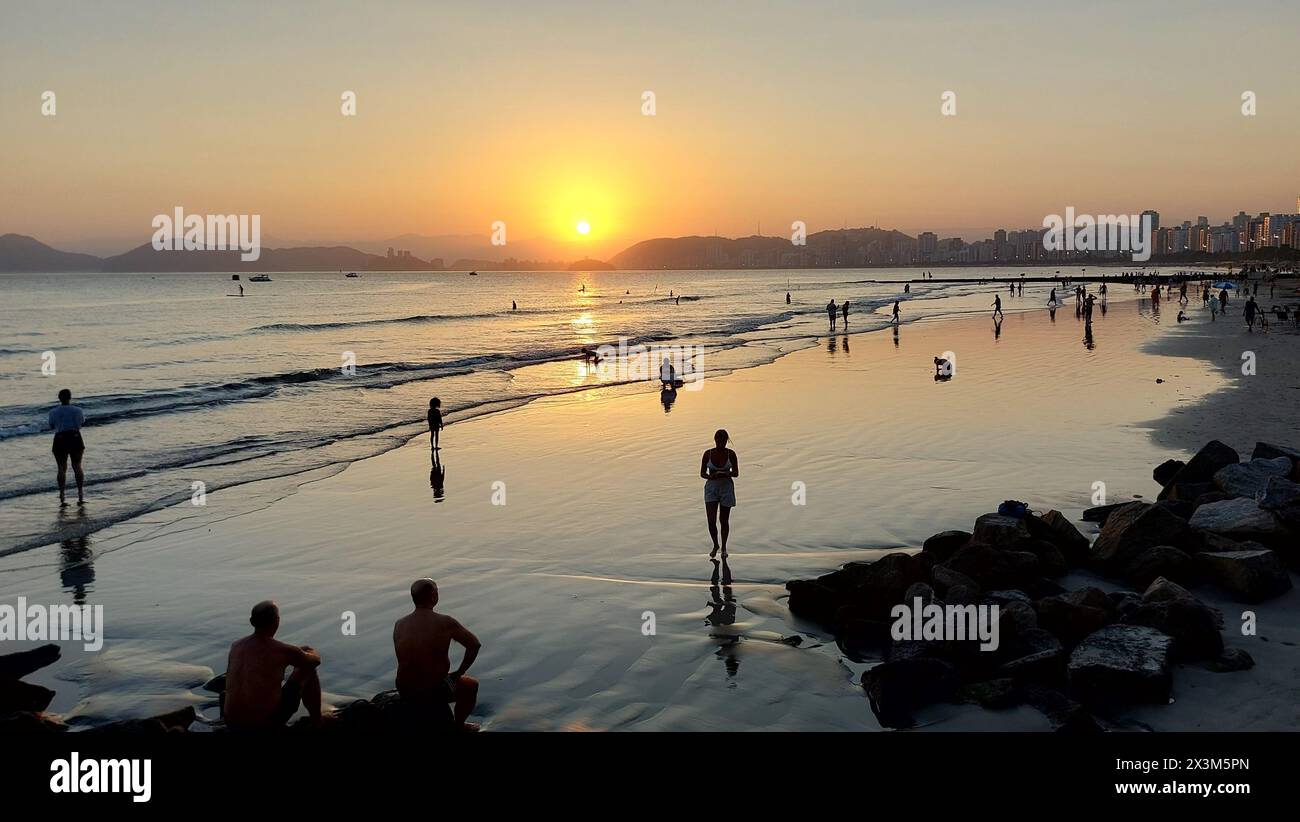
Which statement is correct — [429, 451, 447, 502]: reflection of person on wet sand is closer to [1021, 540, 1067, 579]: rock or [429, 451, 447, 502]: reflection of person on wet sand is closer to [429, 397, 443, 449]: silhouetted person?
[429, 397, 443, 449]: silhouetted person

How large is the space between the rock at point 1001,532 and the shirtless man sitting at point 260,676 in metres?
8.41

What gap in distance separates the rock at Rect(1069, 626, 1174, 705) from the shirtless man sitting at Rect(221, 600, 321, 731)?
6.91 meters

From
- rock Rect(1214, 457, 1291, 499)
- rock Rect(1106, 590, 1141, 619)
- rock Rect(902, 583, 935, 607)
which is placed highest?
rock Rect(1214, 457, 1291, 499)

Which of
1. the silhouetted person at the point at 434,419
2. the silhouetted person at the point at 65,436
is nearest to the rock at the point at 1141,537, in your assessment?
the silhouetted person at the point at 434,419

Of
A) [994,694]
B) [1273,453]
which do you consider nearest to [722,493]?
[994,694]

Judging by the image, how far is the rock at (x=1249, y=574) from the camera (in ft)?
33.4

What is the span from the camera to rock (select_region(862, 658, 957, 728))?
26.3 feet

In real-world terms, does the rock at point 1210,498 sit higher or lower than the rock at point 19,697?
higher

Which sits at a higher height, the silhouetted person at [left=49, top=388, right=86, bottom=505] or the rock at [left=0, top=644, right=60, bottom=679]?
the silhouetted person at [left=49, top=388, right=86, bottom=505]

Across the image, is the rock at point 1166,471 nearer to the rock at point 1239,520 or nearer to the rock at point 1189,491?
the rock at point 1189,491

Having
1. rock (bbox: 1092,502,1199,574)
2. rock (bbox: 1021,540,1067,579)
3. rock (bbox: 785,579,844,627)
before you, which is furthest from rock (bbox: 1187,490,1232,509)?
rock (bbox: 785,579,844,627)

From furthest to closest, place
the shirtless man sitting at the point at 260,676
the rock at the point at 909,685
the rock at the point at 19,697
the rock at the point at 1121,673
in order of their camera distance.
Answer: the rock at the point at 19,697
the rock at the point at 909,685
the rock at the point at 1121,673
the shirtless man sitting at the point at 260,676

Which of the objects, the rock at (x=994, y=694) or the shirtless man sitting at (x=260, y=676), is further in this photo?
the rock at (x=994, y=694)

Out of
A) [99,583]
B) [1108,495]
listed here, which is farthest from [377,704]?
[1108,495]
